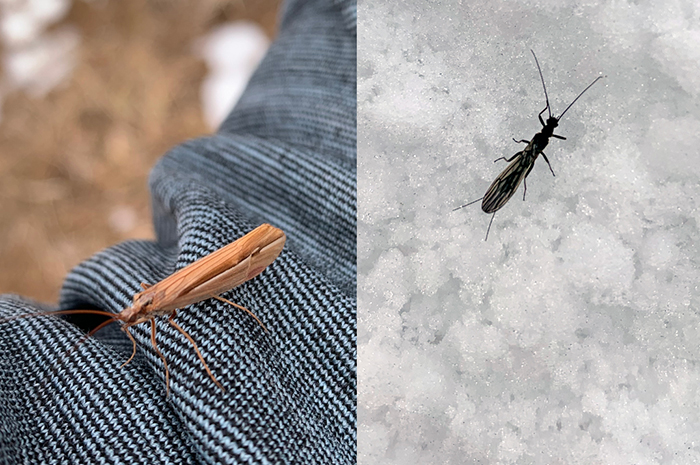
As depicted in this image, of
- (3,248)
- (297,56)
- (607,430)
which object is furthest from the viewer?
(3,248)

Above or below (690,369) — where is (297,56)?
above

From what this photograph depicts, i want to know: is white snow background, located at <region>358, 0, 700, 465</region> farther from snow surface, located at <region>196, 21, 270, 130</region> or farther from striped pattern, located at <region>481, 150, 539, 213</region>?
snow surface, located at <region>196, 21, 270, 130</region>

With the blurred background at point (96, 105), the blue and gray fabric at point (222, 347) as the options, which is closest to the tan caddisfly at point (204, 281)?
the blue and gray fabric at point (222, 347)

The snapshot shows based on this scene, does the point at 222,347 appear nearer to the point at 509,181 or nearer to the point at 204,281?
the point at 204,281

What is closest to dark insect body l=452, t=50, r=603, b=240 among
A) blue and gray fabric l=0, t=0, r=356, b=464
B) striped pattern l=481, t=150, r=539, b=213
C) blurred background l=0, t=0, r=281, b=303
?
striped pattern l=481, t=150, r=539, b=213

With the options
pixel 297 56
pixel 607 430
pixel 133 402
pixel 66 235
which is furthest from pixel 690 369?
pixel 66 235

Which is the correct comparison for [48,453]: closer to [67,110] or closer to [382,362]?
[382,362]

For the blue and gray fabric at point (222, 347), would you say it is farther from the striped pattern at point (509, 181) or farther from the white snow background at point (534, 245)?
the striped pattern at point (509, 181)
